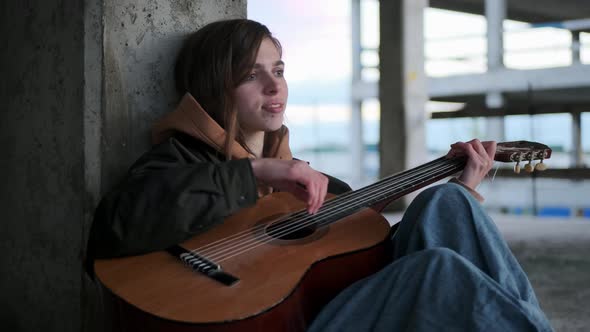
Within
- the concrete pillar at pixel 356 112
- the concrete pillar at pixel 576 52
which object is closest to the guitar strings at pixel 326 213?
the concrete pillar at pixel 576 52

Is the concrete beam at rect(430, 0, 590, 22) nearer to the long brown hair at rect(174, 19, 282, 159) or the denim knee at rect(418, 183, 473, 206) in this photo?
the long brown hair at rect(174, 19, 282, 159)

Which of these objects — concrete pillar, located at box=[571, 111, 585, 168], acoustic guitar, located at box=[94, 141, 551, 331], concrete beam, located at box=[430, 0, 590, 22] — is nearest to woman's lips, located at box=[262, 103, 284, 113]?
acoustic guitar, located at box=[94, 141, 551, 331]

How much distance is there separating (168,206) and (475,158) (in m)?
0.87

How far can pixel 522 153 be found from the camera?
1.81 metres

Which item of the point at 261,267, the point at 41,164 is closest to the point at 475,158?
the point at 261,267

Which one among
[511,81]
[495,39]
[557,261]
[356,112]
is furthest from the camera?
[356,112]

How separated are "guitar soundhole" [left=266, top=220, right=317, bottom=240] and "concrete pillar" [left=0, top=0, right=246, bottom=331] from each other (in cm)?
55

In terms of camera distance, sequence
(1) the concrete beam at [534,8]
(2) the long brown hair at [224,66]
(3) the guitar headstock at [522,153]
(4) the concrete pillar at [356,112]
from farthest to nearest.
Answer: (4) the concrete pillar at [356,112] → (1) the concrete beam at [534,8] → (3) the guitar headstock at [522,153] → (2) the long brown hair at [224,66]

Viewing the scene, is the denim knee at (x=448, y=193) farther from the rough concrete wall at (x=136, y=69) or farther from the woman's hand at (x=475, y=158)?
the rough concrete wall at (x=136, y=69)

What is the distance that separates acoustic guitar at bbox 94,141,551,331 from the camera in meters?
1.14

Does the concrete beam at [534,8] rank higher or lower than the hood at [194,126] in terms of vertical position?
higher

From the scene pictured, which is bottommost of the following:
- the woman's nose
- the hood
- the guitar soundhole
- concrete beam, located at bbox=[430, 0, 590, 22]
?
the guitar soundhole

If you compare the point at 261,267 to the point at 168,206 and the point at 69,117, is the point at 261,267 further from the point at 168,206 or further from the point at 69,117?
the point at 69,117

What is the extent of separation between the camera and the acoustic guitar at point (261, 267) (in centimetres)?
114
